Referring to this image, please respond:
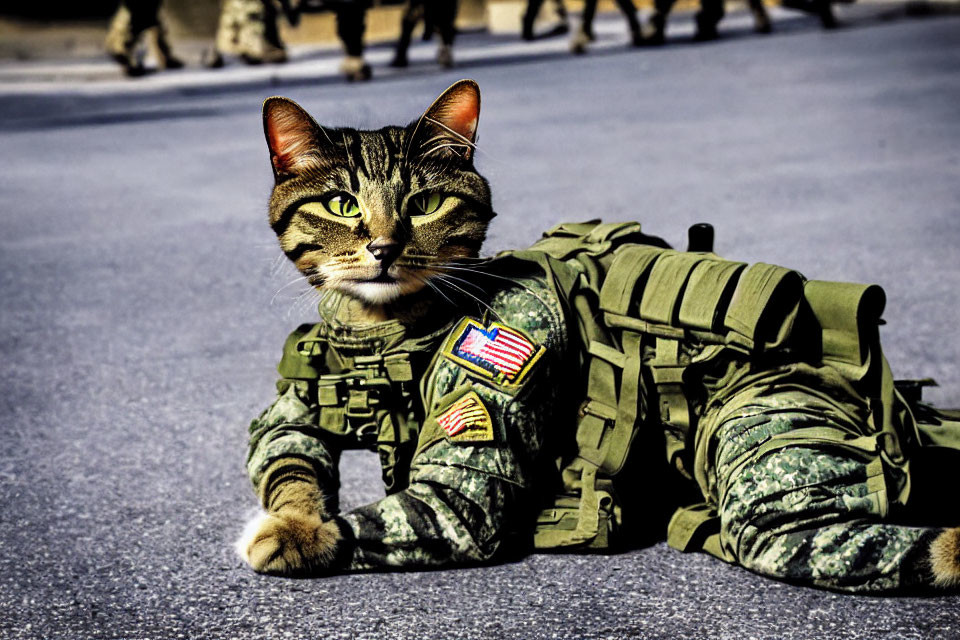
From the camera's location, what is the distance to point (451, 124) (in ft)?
9.04

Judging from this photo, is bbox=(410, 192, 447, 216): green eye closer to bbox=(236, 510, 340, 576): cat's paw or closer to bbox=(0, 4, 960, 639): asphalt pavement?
bbox=(0, 4, 960, 639): asphalt pavement

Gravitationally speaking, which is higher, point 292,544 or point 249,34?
point 249,34

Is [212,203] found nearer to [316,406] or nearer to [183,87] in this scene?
[316,406]

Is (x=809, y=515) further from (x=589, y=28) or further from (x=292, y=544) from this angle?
(x=589, y=28)

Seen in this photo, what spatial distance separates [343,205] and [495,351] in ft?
1.51

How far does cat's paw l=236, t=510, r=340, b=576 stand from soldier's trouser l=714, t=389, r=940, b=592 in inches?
34.1

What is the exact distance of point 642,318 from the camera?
2898 millimetres

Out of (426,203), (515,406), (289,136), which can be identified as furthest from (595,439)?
(289,136)

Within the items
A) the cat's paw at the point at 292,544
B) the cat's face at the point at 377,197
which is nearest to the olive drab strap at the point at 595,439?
the cat's face at the point at 377,197

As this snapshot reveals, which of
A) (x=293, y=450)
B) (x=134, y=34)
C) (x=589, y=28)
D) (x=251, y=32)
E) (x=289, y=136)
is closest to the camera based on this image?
(x=289, y=136)

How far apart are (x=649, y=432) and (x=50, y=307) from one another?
3.81 metres

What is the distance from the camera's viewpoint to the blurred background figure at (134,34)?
14.9m

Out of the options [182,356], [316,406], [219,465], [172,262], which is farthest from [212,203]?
[316,406]

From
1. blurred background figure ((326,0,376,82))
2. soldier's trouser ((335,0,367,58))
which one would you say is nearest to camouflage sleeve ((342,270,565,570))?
blurred background figure ((326,0,376,82))
